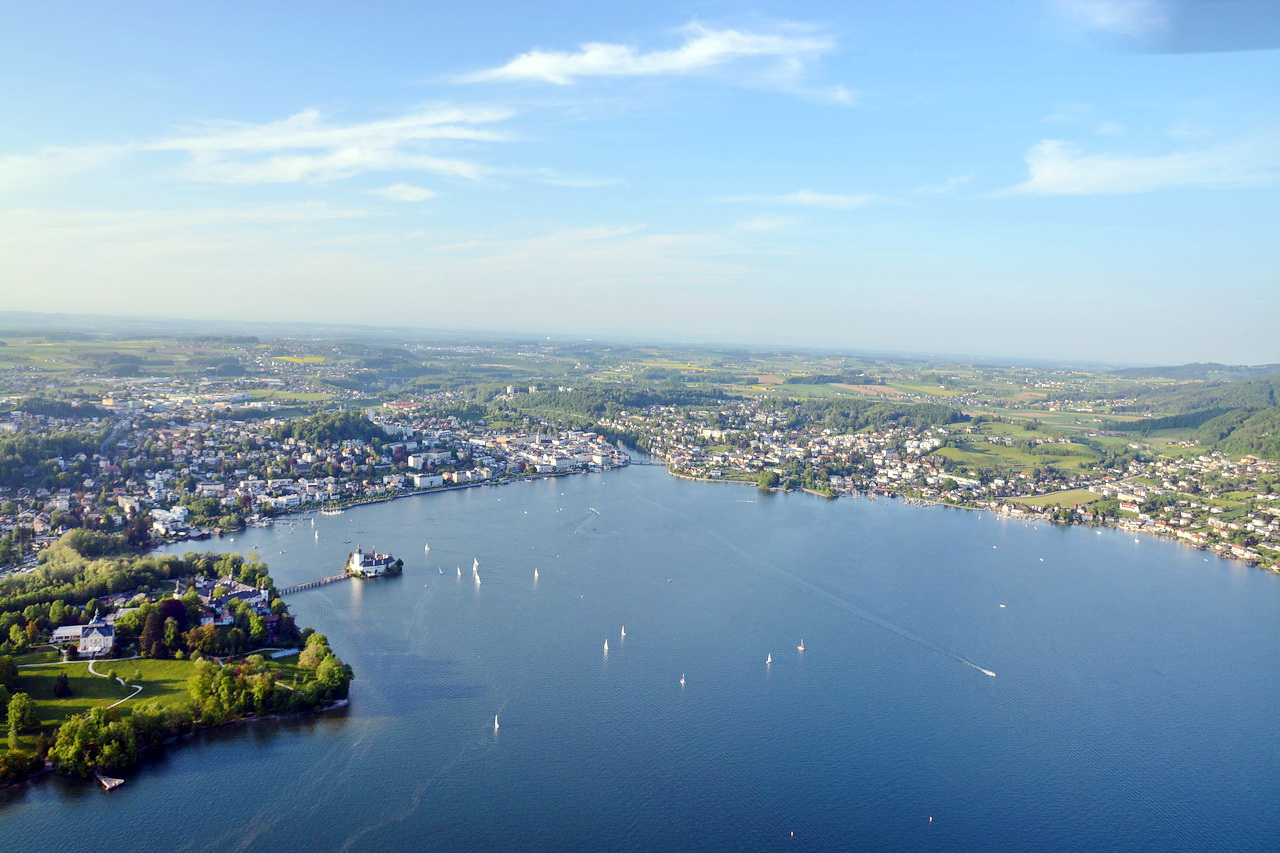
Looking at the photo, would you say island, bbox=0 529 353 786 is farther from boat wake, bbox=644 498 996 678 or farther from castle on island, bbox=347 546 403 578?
boat wake, bbox=644 498 996 678

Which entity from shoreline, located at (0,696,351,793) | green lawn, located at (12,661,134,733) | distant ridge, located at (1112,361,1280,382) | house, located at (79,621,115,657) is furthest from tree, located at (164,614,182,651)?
distant ridge, located at (1112,361,1280,382)

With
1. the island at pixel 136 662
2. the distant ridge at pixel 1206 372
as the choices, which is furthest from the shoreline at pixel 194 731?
the distant ridge at pixel 1206 372

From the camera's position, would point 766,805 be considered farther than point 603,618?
No

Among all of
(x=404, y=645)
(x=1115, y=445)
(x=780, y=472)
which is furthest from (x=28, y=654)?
(x=1115, y=445)

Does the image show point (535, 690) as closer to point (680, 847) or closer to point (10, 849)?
point (680, 847)

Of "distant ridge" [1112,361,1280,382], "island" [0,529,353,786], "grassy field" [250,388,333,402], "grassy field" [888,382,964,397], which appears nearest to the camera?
"island" [0,529,353,786]

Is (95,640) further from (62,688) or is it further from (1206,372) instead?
(1206,372)
